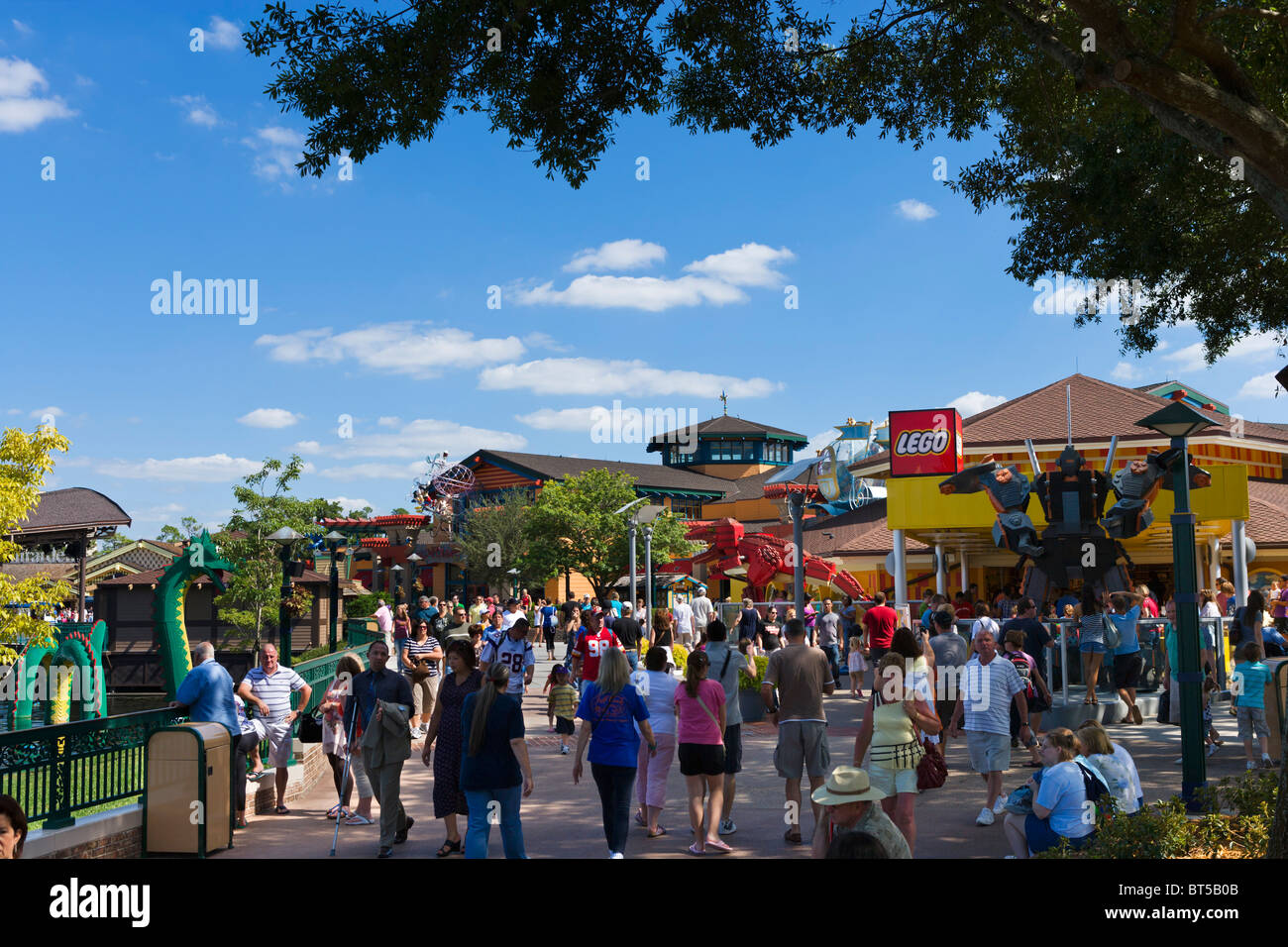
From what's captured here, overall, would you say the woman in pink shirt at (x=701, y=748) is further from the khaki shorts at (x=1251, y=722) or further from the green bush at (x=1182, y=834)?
the khaki shorts at (x=1251, y=722)

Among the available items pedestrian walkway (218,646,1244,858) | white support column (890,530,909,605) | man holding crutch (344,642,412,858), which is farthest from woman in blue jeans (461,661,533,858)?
white support column (890,530,909,605)

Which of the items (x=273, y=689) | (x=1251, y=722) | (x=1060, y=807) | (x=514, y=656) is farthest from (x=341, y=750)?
(x=1251, y=722)

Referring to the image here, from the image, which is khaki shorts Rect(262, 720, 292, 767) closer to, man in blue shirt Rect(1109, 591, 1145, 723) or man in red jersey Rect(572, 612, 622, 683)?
man in red jersey Rect(572, 612, 622, 683)

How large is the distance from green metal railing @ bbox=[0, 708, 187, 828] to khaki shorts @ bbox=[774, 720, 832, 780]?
5308 mm

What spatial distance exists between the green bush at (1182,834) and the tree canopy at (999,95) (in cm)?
400

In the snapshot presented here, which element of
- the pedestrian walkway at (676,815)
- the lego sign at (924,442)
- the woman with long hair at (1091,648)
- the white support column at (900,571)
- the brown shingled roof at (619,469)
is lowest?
the pedestrian walkway at (676,815)

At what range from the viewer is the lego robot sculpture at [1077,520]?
2022 centimetres

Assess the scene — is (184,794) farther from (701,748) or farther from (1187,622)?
(1187,622)

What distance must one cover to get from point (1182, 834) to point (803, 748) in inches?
116

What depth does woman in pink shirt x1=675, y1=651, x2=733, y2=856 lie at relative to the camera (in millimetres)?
8570

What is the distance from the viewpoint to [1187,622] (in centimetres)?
974

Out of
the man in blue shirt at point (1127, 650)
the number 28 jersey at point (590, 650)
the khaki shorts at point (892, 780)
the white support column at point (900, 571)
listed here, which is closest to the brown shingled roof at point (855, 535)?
the white support column at point (900, 571)
